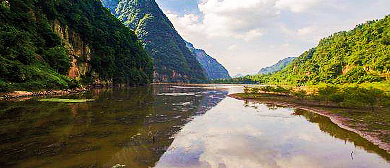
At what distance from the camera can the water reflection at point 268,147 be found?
18.1 meters

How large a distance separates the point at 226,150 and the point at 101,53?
105 meters

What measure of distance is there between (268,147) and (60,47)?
81.4 meters

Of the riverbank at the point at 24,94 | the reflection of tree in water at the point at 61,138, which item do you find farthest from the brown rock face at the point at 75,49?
the reflection of tree in water at the point at 61,138

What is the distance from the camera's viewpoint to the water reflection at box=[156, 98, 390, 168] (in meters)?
18.1

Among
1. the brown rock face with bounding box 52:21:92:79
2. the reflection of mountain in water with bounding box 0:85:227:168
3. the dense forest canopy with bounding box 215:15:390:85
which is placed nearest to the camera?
the reflection of mountain in water with bounding box 0:85:227:168

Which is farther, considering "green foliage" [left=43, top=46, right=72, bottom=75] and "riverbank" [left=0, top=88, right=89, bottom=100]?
"green foliage" [left=43, top=46, right=72, bottom=75]

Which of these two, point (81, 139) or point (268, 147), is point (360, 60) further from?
point (81, 139)

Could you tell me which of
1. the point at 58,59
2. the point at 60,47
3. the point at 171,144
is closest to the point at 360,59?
the point at 171,144

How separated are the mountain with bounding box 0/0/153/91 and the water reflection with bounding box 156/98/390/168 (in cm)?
5031

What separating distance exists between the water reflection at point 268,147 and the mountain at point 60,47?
5031 centimetres

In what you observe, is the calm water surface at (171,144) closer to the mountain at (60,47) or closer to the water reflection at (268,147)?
the water reflection at (268,147)

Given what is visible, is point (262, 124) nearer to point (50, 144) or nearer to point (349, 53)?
point (50, 144)

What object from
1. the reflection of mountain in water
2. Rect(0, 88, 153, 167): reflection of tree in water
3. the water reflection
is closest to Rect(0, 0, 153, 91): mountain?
Rect(0, 88, 153, 167): reflection of tree in water

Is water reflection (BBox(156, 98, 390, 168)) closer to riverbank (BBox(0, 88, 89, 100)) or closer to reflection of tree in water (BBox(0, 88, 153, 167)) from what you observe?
reflection of tree in water (BBox(0, 88, 153, 167))
